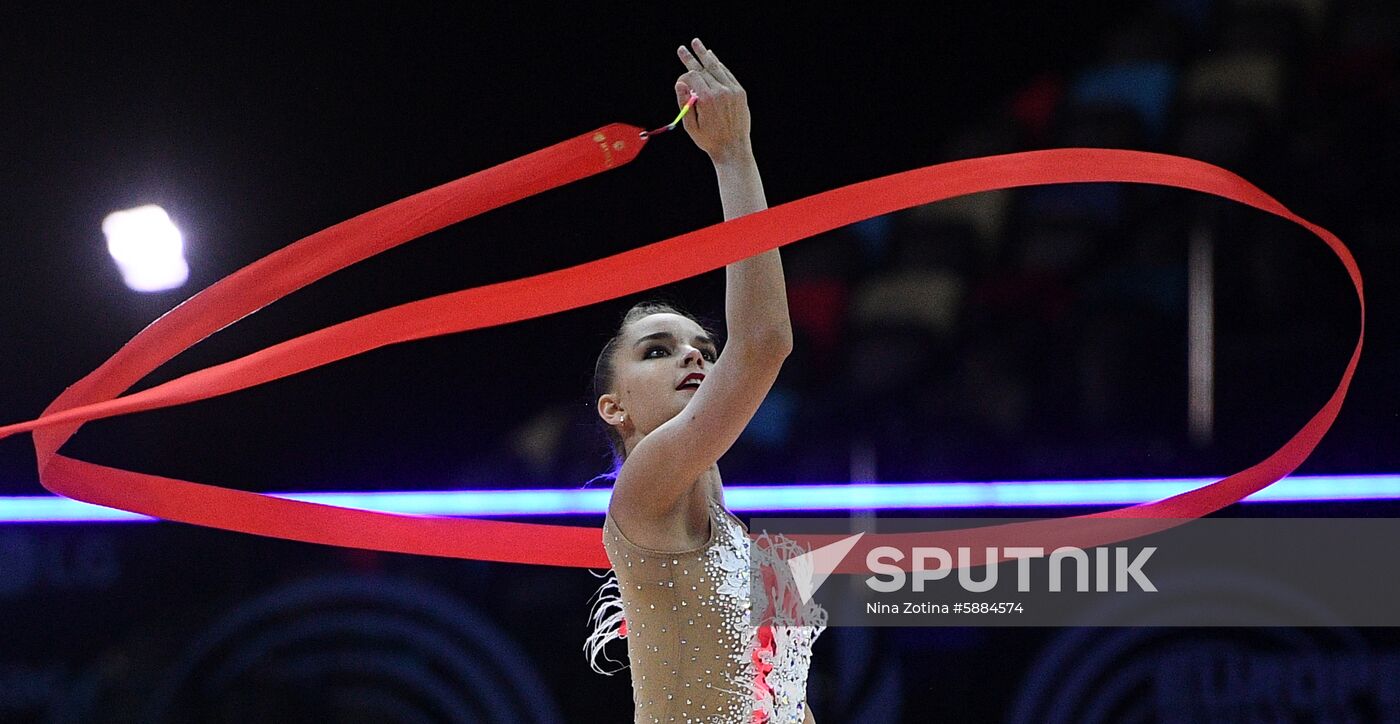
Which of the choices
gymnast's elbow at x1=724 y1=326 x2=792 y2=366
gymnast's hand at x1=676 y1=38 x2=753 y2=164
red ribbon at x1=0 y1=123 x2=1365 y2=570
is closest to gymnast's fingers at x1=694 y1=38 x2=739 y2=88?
gymnast's hand at x1=676 y1=38 x2=753 y2=164

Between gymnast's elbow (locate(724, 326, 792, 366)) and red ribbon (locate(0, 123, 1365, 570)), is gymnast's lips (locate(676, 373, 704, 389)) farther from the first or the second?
gymnast's elbow (locate(724, 326, 792, 366))

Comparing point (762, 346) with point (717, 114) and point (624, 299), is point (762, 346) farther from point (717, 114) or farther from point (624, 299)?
point (624, 299)

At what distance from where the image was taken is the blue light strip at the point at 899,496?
3547mm

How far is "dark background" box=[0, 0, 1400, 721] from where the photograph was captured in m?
3.68

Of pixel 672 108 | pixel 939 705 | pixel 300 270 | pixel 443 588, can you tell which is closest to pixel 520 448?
pixel 443 588

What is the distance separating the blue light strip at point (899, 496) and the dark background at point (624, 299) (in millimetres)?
46

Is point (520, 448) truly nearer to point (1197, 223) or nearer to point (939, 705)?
point (939, 705)

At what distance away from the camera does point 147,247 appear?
405 cm

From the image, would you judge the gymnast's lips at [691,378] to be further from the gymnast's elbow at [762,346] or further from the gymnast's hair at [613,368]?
the gymnast's elbow at [762,346]

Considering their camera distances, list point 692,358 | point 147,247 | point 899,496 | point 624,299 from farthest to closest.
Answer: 1. point 147,247
2. point 624,299
3. point 899,496
4. point 692,358

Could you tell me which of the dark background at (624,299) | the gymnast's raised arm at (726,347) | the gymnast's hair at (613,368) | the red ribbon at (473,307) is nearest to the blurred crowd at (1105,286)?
the dark background at (624,299)

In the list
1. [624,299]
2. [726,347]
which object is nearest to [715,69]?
[726,347]

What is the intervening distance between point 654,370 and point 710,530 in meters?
0.29

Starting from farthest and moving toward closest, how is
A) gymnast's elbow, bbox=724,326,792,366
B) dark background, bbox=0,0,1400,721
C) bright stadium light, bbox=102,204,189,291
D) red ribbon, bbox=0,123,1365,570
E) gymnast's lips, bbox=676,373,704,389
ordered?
bright stadium light, bbox=102,204,189,291, dark background, bbox=0,0,1400,721, gymnast's lips, bbox=676,373,704,389, red ribbon, bbox=0,123,1365,570, gymnast's elbow, bbox=724,326,792,366
